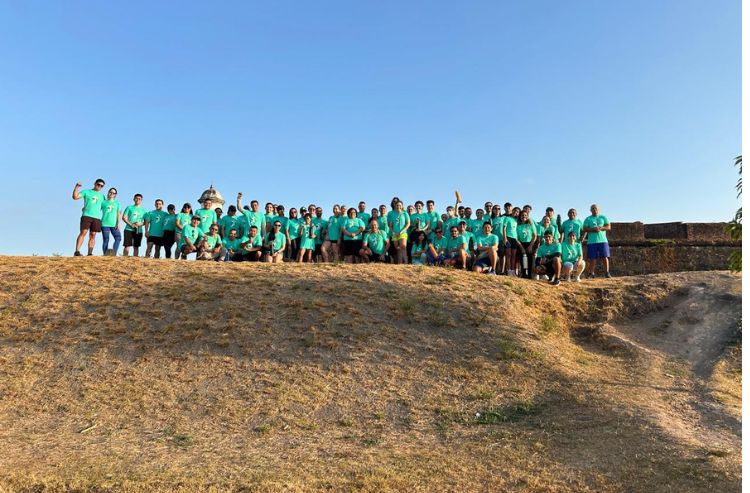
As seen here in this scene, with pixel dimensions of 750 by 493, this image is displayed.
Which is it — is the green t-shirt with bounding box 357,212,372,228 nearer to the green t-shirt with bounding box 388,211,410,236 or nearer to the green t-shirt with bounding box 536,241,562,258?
the green t-shirt with bounding box 388,211,410,236

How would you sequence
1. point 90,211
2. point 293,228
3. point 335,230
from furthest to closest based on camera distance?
point 293,228 < point 335,230 < point 90,211

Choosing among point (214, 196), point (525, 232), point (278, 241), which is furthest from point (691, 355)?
point (214, 196)

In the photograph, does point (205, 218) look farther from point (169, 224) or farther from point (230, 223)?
point (169, 224)

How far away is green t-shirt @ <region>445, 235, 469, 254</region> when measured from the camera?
543 inches

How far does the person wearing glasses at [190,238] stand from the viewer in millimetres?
13805

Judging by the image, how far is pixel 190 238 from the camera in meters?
13.8

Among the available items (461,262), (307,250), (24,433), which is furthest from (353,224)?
(24,433)

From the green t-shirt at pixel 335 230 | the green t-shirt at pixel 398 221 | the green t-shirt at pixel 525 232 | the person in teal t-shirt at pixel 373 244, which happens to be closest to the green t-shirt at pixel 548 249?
the green t-shirt at pixel 525 232

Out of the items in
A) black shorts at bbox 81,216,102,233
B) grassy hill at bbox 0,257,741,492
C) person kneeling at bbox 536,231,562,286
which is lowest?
grassy hill at bbox 0,257,741,492

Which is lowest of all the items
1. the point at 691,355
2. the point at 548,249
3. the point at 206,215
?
the point at 691,355

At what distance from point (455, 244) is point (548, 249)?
2.21 metres

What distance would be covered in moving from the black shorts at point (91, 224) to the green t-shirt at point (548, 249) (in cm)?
1049

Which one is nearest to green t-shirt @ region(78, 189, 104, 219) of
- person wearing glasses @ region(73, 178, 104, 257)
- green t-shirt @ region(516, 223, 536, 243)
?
person wearing glasses @ region(73, 178, 104, 257)

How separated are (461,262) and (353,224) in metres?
2.90
